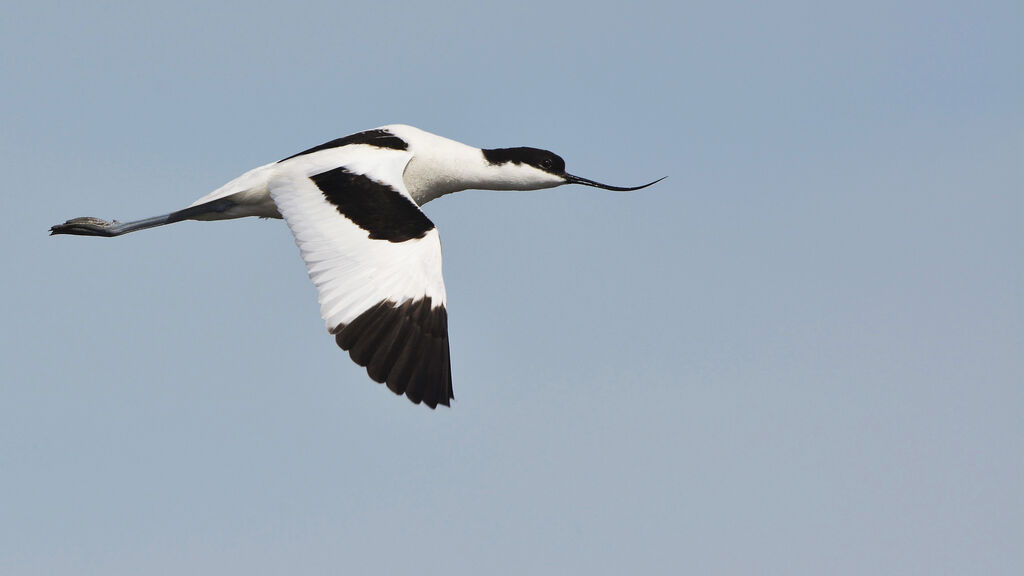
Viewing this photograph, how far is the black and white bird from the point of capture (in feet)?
32.7

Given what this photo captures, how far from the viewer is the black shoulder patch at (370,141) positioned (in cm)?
1254

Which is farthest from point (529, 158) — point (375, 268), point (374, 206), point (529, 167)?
point (375, 268)

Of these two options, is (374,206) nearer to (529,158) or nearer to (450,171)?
(450,171)

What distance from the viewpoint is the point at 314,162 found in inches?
472

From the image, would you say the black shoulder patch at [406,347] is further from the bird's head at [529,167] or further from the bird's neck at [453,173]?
the bird's head at [529,167]

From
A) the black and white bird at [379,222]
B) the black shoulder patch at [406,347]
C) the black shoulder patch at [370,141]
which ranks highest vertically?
the black shoulder patch at [370,141]

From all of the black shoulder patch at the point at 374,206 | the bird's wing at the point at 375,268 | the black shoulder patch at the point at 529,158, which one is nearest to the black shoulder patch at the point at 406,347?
the bird's wing at the point at 375,268

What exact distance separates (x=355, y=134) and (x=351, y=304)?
134 inches

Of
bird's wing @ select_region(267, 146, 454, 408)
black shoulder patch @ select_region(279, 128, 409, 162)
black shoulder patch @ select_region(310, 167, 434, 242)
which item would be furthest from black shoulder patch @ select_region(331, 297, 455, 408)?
black shoulder patch @ select_region(279, 128, 409, 162)

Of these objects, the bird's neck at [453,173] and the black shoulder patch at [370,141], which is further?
the bird's neck at [453,173]

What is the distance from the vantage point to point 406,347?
10.0m

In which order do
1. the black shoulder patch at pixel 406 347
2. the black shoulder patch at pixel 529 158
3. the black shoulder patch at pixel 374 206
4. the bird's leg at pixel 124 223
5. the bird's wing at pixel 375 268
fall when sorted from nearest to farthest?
the black shoulder patch at pixel 406 347
the bird's wing at pixel 375 268
the black shoulder patch at pixel 374 206
the bird's leg at pixel 124 223
the black shoulder patch at pixel 529 158

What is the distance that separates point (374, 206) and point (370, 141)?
166cm

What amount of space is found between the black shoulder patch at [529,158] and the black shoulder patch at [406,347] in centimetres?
357
